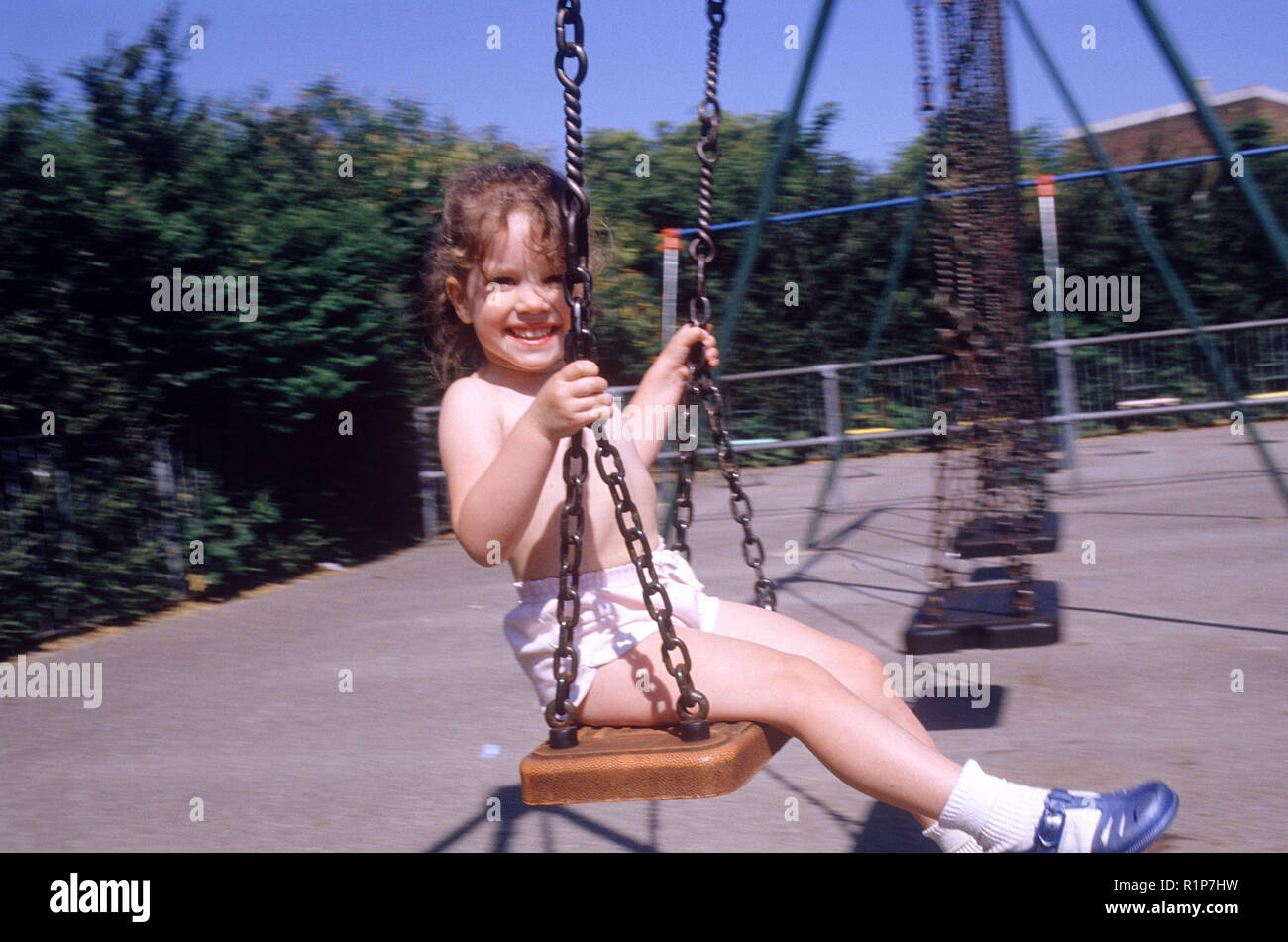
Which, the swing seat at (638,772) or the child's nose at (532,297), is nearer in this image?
the swing seat at (638,772)

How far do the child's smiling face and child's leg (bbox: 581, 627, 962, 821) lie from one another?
663 mm

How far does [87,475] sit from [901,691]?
13.6ft

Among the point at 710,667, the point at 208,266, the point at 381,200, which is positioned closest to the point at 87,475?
the point at 208,266

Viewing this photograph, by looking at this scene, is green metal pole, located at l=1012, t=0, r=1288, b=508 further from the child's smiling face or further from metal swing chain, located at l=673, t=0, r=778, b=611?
the child's smiling face

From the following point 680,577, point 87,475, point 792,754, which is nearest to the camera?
point 680,577

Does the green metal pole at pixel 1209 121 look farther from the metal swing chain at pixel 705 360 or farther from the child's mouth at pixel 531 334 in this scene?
the child's mouth at pixel 531 334

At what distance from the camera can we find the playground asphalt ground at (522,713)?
329 centimetres

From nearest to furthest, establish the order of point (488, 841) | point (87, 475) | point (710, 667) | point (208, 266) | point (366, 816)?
point (710, 667) < point (488, 841) < point (366, 816) < point (87, 475) < point (208, 266)

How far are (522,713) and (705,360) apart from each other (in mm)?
2130

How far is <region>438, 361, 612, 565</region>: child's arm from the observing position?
6.82 feet

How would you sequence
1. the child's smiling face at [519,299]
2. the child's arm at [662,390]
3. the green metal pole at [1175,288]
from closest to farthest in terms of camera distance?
the child's smiling face at [519,299] < the child's arm at [662,390] < the green metal pole at [1175,288]

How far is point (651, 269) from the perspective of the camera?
36.6ft

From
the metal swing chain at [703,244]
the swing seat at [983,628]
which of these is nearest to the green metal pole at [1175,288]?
the swing seat at [983,628]
